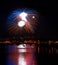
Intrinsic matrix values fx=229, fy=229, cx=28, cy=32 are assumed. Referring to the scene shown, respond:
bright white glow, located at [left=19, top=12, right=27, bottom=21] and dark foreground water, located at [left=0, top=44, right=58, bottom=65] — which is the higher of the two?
bright white glow, located at [left=19, top=12, right=27, bottom=21]

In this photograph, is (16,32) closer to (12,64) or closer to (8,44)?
(8,44)

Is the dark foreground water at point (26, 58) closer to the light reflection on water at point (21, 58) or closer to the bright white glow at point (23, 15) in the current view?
the light reflection on water at point (21, 58)

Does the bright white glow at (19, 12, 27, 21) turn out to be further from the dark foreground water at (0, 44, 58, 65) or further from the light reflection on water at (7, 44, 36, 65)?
the dark foreground water at (0, 44, 58, 65)

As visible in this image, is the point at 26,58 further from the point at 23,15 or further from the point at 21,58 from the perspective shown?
the point at 23,15

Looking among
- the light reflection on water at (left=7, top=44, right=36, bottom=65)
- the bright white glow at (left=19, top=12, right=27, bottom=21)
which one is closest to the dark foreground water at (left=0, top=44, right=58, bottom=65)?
the light reflection on water at (left=7, top=44, right=36, bottom=65)

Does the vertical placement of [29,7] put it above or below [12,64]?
above

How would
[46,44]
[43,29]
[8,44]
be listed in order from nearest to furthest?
[46,44] < [8,44] < [43,29]

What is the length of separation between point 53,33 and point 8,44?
15.6 ft

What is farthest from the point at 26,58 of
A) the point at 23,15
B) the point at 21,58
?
the point at 23,15

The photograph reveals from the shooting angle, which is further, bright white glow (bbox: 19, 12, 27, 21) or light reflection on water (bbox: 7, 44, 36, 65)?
bright white glow (bbox: 19, 12, 27, 21)

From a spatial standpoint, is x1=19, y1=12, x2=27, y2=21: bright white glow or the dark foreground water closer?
the dark foreground water

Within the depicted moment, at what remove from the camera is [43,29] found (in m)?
24.1

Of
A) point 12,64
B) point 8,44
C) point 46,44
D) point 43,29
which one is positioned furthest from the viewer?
point 43,29

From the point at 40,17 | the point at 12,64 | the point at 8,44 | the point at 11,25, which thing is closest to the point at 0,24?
the point at 11,25
